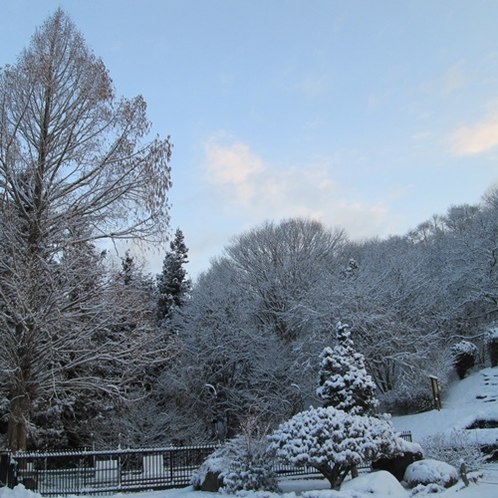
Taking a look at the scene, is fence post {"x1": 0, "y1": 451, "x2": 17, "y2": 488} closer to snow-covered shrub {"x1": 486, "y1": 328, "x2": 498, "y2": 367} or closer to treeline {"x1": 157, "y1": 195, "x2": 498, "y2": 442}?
treeline {"x1": 157, "y1": 195, "x2": 498, "y2": 442}

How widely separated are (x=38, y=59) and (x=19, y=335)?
7867 millimetres

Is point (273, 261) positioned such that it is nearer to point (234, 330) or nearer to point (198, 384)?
point (234, 330)

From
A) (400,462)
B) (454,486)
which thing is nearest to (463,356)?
(400,462)

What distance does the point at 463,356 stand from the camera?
2698 cm

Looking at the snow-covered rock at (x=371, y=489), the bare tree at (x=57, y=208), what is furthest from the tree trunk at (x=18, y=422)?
the snow-covered rock at (x=371, y=489)

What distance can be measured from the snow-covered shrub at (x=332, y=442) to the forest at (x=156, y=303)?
2.09 metres

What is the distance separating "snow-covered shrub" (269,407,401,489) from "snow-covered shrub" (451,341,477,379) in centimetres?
1667

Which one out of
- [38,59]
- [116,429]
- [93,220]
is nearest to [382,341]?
[116,429]

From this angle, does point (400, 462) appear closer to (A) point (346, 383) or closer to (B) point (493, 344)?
(A) point (346, 383)

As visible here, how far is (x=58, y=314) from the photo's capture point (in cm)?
1277

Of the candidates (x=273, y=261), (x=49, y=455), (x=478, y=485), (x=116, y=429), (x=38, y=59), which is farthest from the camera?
(x=273, y=261)

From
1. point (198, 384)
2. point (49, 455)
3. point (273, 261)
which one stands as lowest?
point (49, 455)

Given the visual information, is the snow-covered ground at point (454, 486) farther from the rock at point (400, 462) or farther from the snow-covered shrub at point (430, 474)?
the rock at point (400, 462)

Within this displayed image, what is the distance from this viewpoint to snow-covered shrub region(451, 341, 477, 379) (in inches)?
1053
